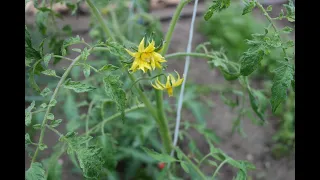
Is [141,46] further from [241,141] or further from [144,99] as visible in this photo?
[241,141]

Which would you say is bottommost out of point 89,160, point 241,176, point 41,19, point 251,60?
point 241,176

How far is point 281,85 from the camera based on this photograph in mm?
1005

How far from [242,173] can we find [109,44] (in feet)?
1.86

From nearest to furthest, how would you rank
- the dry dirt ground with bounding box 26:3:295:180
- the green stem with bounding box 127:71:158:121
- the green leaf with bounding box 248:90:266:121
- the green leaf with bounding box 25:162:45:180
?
the green leaf with bounding box 25:162:45:180 < the green stem with bounding box 127:71:158:121 < the green leaf with bounding box 248:90:266:121 < the dry dirt ground with bounding box 26:3:295:180

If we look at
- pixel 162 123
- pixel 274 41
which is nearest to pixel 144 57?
pixel 274 41

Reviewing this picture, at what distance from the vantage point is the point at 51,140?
250 centimetres

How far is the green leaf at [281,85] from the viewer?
3.27ft

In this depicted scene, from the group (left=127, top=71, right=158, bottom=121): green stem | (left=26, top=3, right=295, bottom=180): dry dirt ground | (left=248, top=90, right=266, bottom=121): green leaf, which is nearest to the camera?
(left=127, top=71, right=158, bottom=121): green stem

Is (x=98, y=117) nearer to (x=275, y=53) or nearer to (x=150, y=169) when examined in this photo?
(x=150, y=169)

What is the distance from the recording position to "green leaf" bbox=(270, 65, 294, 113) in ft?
3.27

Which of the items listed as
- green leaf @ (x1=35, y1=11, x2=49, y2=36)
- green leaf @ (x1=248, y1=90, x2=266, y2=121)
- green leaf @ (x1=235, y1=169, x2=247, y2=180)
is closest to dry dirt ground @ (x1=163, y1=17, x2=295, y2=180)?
green leaf @ (x1=248, y1=90, x2=266, y2=121)

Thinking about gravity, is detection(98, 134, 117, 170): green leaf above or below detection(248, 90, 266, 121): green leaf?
below

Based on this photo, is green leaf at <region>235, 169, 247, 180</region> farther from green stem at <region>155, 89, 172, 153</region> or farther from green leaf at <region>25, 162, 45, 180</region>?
green leaf at <region>25, 162, 45, 180</region>
